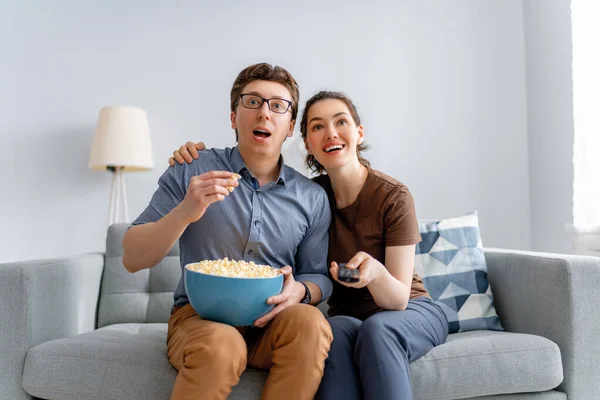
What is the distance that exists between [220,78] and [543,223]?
72.3 inches

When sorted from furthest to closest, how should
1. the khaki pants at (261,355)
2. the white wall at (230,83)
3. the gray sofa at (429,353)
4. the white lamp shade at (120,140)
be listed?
1. the white wall at (230,83)
2. the white lamp shade at (120,140)
3. the gray sofa at (429,353)
4. the khaki pants at (261,355)

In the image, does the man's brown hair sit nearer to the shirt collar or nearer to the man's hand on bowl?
the shirt collar

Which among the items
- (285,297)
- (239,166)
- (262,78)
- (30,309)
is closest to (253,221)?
(239,166)

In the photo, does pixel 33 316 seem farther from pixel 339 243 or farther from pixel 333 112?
pixel 333 112

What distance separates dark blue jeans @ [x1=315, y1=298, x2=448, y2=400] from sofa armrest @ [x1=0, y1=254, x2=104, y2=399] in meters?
0.79

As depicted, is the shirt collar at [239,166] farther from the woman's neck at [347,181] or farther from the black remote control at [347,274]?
the black remote control at [347,274]

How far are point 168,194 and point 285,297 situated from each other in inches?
17.2

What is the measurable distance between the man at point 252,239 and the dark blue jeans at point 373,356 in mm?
65

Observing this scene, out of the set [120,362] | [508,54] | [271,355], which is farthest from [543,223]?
[120,362]

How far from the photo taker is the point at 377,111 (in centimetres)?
299

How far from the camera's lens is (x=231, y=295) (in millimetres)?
1206

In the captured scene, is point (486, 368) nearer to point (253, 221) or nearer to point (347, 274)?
point (347, 274)

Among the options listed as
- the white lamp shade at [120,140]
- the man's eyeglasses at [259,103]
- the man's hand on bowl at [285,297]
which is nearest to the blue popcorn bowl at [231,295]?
the man's hand on bowl at [285,297]

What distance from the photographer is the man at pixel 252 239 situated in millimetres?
1223
